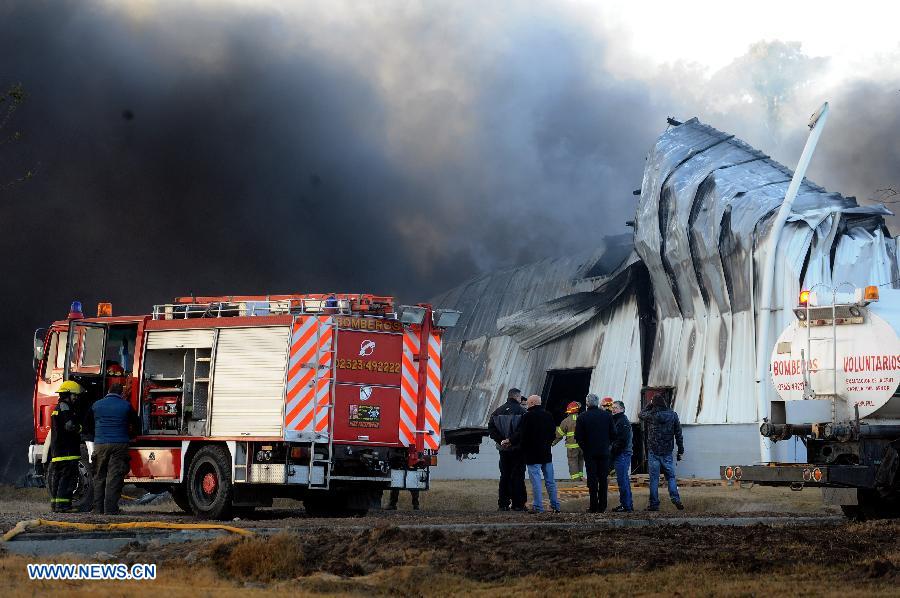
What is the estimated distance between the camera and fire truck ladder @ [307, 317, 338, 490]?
14.7 metres

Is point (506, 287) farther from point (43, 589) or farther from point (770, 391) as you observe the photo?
point (43, 589)

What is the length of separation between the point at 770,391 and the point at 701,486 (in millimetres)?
Result: 7593

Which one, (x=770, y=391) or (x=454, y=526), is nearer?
(x=454, y=526)

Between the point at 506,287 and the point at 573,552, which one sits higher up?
the point at 506,287

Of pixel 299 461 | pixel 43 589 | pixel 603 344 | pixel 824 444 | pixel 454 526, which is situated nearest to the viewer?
pixel 43 589

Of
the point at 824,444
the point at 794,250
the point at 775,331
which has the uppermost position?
the point at 794,250

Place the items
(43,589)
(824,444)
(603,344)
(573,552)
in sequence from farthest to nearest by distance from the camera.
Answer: (603,344), (824,444), (573,552), (43,589)

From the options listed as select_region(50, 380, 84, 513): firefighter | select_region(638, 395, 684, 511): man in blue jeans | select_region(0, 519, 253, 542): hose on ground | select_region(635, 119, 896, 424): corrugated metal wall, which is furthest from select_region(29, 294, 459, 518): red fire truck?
select_region(635, 119, 896, 424): corrugated metal wall

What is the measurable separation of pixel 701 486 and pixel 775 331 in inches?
138

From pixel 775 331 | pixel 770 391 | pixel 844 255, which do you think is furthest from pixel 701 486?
pixel 770 391

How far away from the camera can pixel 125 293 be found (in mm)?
28328

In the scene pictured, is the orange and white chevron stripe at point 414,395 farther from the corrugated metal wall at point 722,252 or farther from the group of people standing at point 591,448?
the corrugated metal wall at point 722,252

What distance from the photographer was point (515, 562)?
8.96 meters

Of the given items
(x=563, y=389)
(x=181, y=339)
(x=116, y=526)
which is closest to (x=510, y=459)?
(x=181, y=339)
